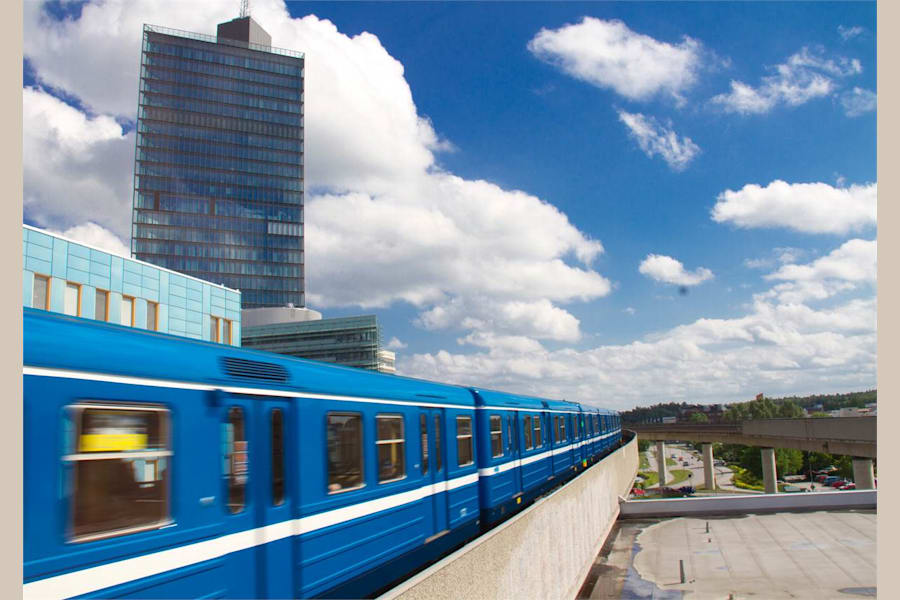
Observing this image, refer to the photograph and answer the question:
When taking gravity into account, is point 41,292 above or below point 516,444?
above

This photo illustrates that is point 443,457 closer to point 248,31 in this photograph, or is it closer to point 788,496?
point 788,496

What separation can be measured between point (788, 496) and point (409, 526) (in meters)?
20.2

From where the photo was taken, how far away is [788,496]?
944 inches

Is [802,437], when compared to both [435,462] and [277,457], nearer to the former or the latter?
[435,462]

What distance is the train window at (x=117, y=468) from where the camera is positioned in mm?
4246

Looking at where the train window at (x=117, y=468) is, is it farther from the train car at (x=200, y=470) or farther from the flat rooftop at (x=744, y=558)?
the flat rooftop at (x=744, y=558)

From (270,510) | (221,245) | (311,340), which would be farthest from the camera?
(221,245)

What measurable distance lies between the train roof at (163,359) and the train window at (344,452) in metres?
0.32

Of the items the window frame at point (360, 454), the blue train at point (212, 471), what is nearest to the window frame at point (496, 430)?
the blue train at point (212, 471)

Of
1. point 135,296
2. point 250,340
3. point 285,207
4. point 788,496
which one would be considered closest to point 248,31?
point 285,207

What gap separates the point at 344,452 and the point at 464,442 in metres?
4.46

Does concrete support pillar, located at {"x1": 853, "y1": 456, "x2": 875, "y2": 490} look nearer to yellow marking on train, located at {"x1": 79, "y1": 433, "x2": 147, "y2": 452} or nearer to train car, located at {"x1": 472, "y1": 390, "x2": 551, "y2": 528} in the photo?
train car, located at {"x1": 472, "y1": 390, "x2": 551, "y2": 528}

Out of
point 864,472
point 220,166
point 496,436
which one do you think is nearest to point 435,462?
point 496,436

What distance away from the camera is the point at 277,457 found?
6305mm
